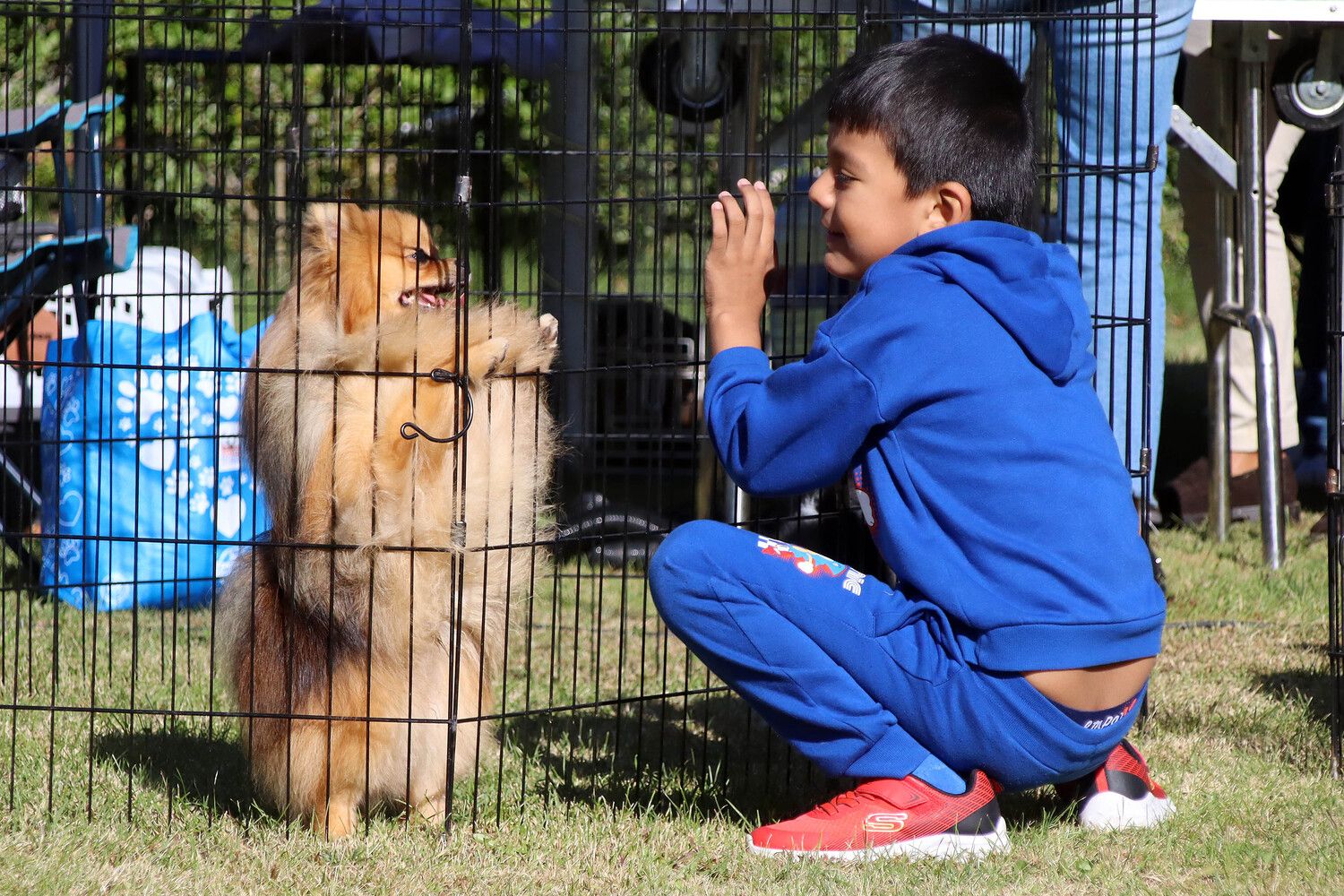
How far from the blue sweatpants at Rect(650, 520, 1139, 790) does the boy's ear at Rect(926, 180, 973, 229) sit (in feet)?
1.93

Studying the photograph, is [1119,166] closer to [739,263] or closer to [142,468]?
[739,263]

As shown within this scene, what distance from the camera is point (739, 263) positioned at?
88.7 inches

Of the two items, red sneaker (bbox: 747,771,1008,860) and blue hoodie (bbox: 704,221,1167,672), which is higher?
blue hoodie (bbox: 704,221,1167,672)

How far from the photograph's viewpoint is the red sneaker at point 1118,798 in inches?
91.0

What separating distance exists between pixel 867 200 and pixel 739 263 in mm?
237

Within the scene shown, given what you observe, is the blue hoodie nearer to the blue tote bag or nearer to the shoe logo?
the shoe logo

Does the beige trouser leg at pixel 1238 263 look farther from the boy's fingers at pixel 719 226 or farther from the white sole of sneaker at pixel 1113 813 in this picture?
the boy's fingers at pixel 719 226

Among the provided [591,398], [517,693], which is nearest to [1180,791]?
[517,693]

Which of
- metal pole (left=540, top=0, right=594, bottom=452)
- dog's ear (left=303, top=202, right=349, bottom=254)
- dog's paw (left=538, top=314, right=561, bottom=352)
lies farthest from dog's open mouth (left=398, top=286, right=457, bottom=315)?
metal pole (left=540, top=0, right=594, bottom=452)

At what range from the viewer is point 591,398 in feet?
14.9

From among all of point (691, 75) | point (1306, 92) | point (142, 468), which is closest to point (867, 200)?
point (691, 75)

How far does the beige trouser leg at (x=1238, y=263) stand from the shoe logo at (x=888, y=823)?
2988 mm

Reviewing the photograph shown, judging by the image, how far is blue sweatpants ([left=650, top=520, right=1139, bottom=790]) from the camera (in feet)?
6.82

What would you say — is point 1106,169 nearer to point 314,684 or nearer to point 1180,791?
point 1180,791
